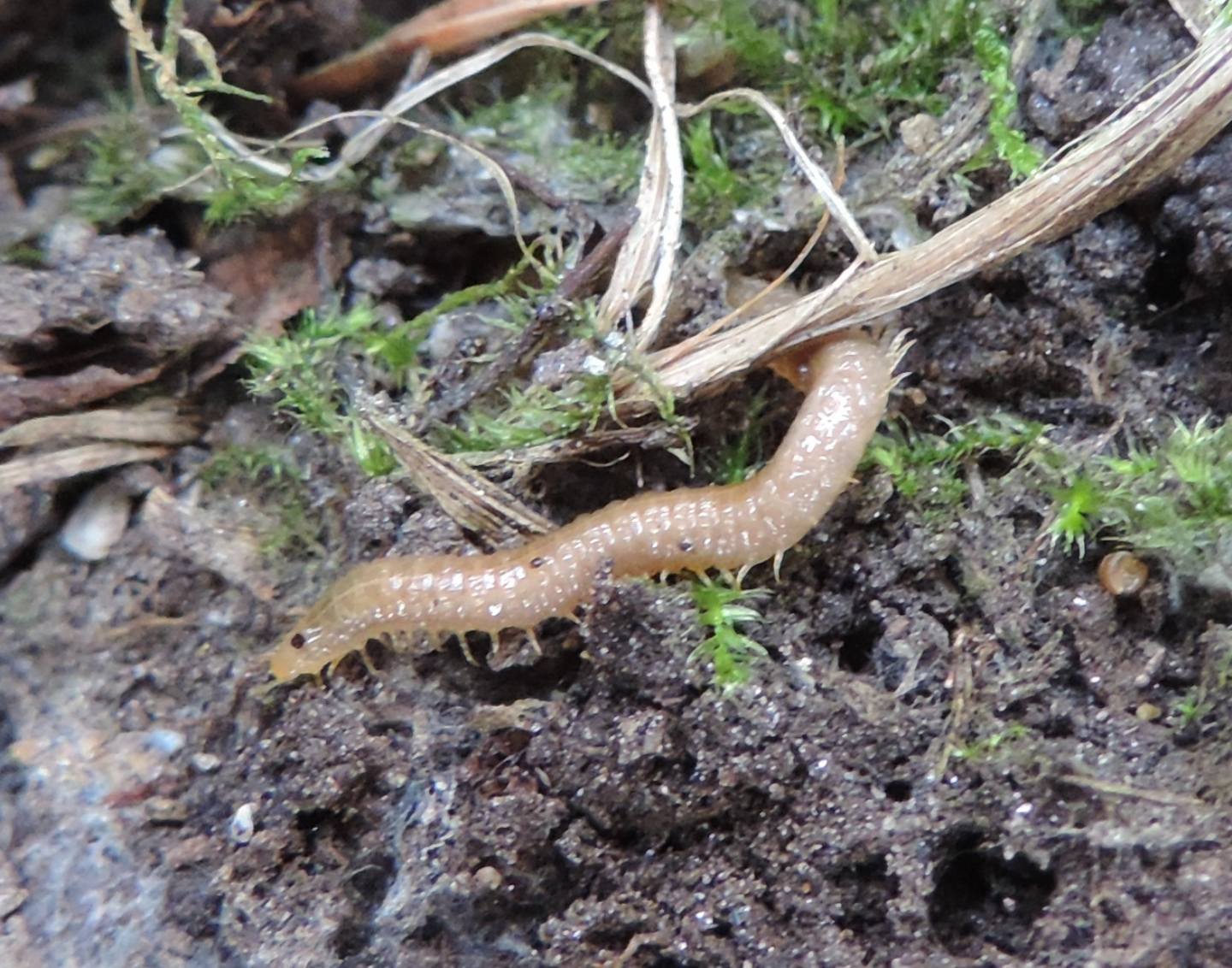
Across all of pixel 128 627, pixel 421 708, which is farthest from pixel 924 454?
pixel 128 627

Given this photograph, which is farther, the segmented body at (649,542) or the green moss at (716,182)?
the green moss at (716,182)

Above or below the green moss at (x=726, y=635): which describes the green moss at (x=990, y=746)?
above

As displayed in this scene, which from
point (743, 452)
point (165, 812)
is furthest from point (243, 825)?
point (743, 452)

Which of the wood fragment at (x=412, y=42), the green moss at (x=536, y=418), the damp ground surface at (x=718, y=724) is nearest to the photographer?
the damp ground surface at (x=718, y=724)

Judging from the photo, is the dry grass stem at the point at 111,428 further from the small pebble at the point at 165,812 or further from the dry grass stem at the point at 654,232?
the dry grass stem at the point at 654,232

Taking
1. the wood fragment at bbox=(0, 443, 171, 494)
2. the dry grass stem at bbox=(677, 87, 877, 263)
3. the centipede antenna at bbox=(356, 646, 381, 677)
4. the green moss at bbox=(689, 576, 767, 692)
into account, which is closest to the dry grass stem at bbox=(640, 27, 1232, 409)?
the dry grass stem at bbox=(677, 87, 877, 263)

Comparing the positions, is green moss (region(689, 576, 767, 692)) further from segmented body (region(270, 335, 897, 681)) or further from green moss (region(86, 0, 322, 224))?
green moss (region(86, 0, 322, 224))

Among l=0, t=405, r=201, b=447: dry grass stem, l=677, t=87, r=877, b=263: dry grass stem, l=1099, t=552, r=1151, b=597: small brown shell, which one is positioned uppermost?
l=677, t=87, r=877, b=263: dry grass stem

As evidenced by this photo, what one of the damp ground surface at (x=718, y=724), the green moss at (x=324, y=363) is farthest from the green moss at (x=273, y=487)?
the green moss at (x=324, y=363)
